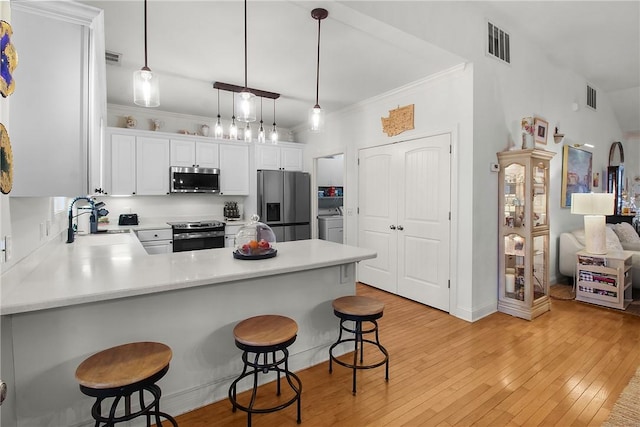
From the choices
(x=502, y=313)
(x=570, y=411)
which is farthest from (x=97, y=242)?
(x=502, y=313)

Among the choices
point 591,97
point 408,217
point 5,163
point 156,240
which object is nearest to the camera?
point 5,163

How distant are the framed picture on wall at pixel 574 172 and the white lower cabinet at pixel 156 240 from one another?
5783mm

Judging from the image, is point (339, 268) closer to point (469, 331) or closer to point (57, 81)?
point (469, 331)

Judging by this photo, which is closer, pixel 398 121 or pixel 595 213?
pixel 595 213

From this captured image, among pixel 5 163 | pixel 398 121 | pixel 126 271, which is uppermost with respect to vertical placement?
pixel 398 121

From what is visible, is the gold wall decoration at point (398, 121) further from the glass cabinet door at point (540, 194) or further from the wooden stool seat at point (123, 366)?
the wooden stool seat at point (123, 366)

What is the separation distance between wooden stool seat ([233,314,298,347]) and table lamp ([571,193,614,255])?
391 centimetres

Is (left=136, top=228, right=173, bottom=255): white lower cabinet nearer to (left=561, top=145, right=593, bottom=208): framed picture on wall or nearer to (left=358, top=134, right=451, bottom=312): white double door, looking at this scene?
(left=358, top=134, right=451, bottom=312): white double door

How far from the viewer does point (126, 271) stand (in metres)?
1.80

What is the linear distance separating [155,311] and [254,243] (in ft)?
2.36

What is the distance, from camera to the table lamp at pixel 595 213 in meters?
3.69

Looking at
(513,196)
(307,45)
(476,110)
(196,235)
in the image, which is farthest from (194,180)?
(513,196)

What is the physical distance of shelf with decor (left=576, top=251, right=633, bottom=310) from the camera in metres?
3.61

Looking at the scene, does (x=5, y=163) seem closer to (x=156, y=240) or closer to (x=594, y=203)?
(x=156, y=240)
